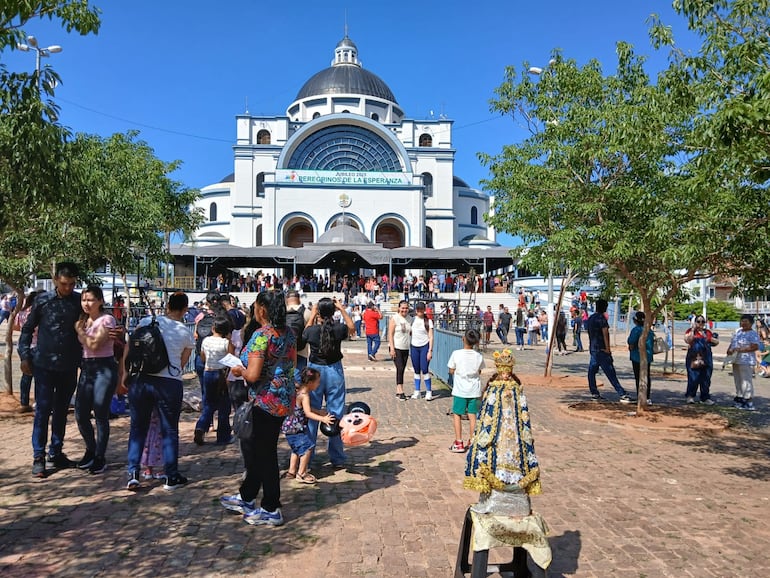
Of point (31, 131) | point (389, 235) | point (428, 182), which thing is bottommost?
point (31, 131)

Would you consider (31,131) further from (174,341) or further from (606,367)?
(606,367)

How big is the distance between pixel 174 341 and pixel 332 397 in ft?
5.44

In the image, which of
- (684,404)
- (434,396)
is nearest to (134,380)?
(434,396)

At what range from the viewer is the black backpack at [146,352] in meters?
5.16

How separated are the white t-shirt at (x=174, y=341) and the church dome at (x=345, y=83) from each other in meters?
59.6

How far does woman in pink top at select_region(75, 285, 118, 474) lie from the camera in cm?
559

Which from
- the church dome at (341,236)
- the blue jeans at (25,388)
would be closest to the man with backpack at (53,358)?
the blue jeans at (25,388)

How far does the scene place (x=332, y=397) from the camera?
622 centimetres

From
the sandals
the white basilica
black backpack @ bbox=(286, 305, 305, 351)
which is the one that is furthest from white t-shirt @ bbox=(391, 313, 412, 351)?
the white basilica

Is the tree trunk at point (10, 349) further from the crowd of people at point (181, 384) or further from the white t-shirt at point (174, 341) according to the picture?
the white t-shirt at point (174, 341)

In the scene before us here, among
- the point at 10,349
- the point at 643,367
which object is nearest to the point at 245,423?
the point at 10,349

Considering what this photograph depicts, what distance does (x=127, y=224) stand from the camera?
10195 mm

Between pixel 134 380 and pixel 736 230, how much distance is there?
595cm

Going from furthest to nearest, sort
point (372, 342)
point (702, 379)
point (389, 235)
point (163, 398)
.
Result: point (389, 235) < point (372, 342) < point (702, 379) < point (163, 398)
